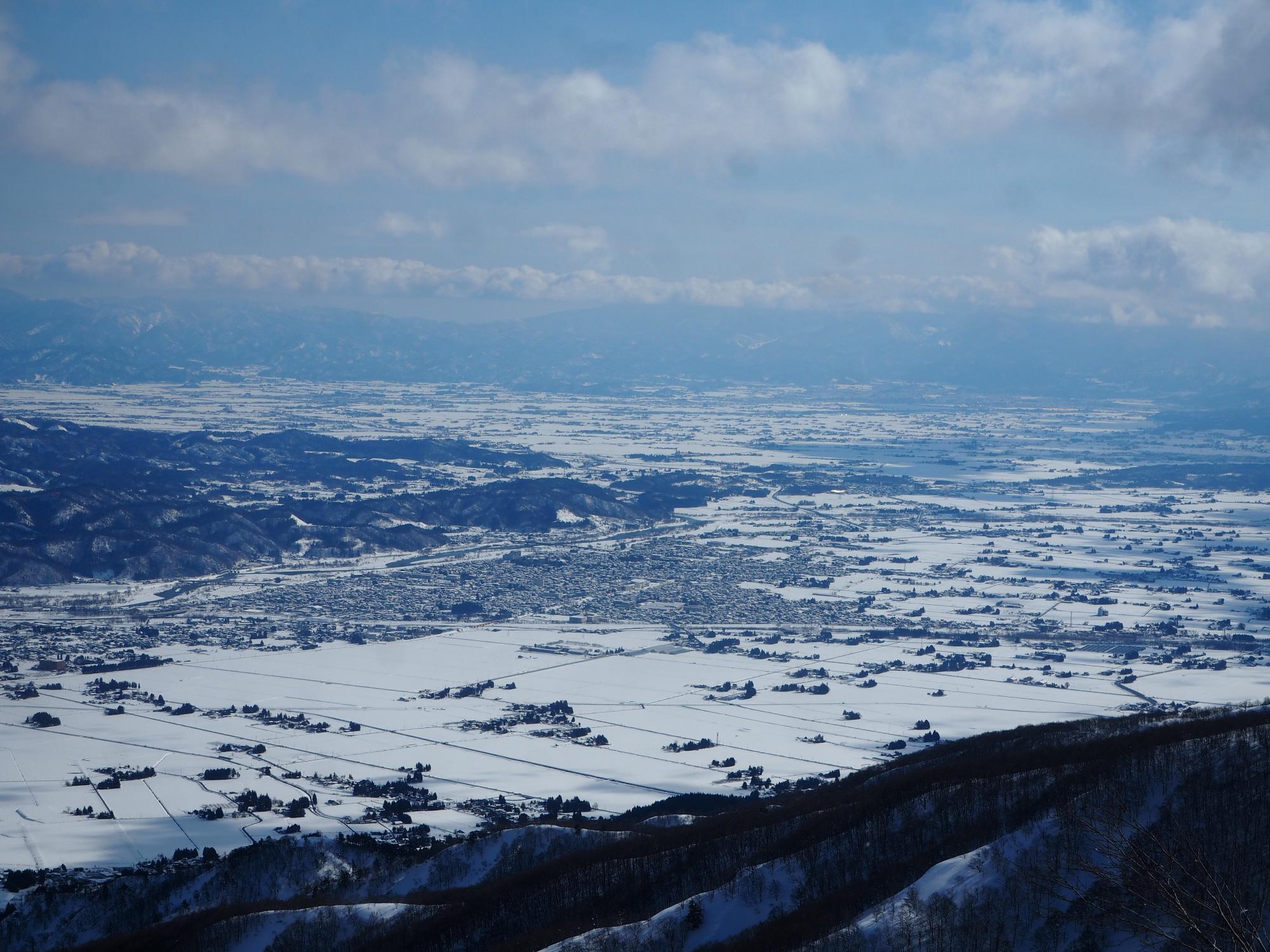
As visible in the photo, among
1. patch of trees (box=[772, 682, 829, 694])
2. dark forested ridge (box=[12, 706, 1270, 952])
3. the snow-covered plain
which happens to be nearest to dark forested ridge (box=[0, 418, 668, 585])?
the snow-covered plain

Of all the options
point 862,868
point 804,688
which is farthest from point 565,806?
point 804,688

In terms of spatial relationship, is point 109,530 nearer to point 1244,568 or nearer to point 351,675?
point 351,675

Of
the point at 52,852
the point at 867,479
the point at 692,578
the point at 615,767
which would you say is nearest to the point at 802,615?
the point at 692,578

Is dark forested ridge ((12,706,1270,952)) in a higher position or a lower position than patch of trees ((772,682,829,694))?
higher

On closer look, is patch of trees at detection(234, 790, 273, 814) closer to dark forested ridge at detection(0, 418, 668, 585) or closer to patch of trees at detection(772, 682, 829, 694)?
patch of trees at detection(772, 682, 829, 694)

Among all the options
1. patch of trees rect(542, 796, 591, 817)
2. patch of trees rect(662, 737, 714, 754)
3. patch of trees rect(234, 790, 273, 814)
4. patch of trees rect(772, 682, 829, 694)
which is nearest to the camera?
patch of trees rect(234, 790, 273, 814)

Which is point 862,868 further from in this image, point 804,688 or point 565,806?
point 804,688

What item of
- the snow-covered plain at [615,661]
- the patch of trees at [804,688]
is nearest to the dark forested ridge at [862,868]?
the snow-covered plain at [615,661]

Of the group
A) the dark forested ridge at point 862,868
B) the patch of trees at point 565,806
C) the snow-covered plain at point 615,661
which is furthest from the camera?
the snow-covered plain at point 615,661

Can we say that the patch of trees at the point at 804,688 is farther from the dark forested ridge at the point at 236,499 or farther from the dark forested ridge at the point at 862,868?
the dark forested ridge at the point at 236,499
